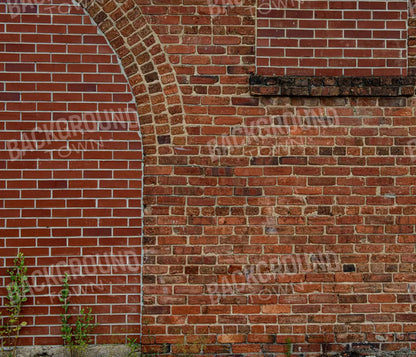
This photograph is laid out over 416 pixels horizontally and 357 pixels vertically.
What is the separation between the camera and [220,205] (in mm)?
3512

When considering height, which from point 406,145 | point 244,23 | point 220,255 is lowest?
point 220,255

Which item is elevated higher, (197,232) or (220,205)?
(220,205)

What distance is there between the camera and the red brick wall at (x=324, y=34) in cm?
355

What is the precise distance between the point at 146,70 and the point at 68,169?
1043 millimetres

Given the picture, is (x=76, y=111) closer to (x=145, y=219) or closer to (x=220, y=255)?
Result: (x=145, y=219)

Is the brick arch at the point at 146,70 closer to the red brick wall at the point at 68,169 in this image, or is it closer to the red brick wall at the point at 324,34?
the red brick wall at the point at 68,169

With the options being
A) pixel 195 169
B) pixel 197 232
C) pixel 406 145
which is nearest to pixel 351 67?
pixel 406 145

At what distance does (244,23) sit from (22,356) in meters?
3.29

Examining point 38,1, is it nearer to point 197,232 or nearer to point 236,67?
point 236,67

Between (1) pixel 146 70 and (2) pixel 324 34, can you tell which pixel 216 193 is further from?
(2) pixel 324 34

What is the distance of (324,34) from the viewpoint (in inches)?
140

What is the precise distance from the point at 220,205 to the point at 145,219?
630 mm

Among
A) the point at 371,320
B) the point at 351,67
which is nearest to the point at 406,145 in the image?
the point at 351,67

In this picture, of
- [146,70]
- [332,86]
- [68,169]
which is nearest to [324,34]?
[332,86]
